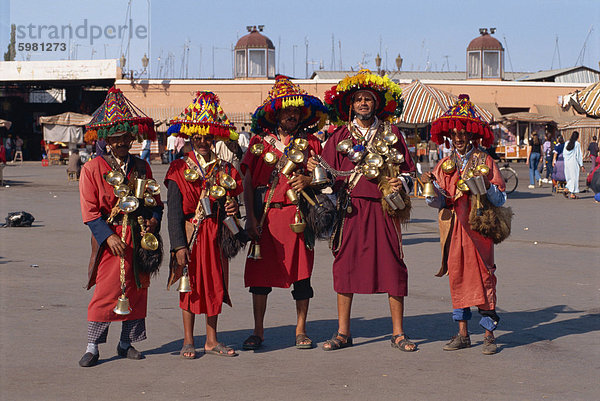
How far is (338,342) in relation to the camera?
6.57 m

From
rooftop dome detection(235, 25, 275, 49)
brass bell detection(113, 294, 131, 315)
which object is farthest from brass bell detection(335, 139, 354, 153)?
rooftop dome detection(235, 25, 275, 49)

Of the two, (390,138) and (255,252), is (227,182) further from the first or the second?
(390,138)

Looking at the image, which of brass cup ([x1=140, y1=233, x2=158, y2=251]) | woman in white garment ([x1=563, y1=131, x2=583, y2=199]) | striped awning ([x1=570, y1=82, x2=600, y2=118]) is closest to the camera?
brass cup ([x1=140, y1=233, x2=158, y2=251])

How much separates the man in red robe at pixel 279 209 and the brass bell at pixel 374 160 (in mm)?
457

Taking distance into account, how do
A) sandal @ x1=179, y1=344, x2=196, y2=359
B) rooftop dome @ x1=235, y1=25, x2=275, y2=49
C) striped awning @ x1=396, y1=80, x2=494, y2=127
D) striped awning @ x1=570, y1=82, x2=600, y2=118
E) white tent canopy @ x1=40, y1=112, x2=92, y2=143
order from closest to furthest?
1. sandal @ x1=179, y1=344, x2=196, y2=359
2. striped awning @ x1=570, y1=82, x2=600, y2=118
3. striped awning @ x1=396, y1=80, x2=494, y2=127
4. white tent canopy @ x1=40, y1=112, x2=92, y2=143
5. rooftop dome @ x1=235, y1=25, x2=275, y2=49

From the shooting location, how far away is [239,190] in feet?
21.2

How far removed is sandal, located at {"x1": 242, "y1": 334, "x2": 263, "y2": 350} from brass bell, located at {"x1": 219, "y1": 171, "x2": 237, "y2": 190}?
3.82 feet

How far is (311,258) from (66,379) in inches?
80.9

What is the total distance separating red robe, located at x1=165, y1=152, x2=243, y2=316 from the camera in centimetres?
629

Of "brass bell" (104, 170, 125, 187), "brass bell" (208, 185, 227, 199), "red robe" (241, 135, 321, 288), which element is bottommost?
"red robe" (241, 135, 321, 288)

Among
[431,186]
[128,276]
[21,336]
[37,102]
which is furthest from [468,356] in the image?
[37,102]

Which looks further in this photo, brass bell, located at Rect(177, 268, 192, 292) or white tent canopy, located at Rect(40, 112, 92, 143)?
white tent canopy, located at Rect(40, 112, 92, 143)

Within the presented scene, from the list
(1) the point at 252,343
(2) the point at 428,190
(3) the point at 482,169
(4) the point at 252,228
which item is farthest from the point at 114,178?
(3) the point at 482,169

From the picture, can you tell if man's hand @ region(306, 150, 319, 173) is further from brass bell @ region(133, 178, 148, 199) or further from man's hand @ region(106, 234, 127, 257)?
man's hand @ region(106, 234, 127, 257)
